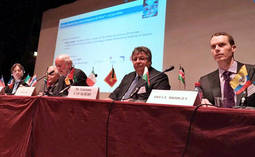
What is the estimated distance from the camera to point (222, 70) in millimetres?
1757

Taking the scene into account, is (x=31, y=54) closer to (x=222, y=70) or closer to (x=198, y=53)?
(x=198, y=53)

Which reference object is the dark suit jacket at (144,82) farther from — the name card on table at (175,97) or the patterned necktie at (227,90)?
the name card on table at (175,97)

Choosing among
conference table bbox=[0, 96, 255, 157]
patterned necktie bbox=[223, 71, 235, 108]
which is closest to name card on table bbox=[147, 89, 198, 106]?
conference table bbox=[0, 96, 255, 157]

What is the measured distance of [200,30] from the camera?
283 cm

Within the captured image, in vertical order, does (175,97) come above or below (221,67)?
below

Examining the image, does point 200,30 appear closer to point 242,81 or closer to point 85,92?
point 242,81

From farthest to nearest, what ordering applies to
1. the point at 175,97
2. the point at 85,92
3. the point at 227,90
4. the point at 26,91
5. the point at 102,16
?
the point at 102,16, the point at 26,91, the point at 227,90, the point at 85,92, the point at 175,97

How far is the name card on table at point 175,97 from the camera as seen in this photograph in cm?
99

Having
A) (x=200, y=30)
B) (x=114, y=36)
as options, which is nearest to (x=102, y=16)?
(x=114, y=36)

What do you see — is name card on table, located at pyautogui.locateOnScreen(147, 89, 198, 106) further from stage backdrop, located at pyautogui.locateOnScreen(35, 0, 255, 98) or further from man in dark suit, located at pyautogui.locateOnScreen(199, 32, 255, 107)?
stage backdrop, located at pyautogui.locateOnScreen(35, 0, 255, 98)

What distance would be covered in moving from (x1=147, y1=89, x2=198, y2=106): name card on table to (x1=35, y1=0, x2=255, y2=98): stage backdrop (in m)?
1.78

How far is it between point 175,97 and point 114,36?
2.56 metres

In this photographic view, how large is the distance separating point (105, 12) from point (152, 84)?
2151 millimetres

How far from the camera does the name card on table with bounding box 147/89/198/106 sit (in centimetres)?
99
